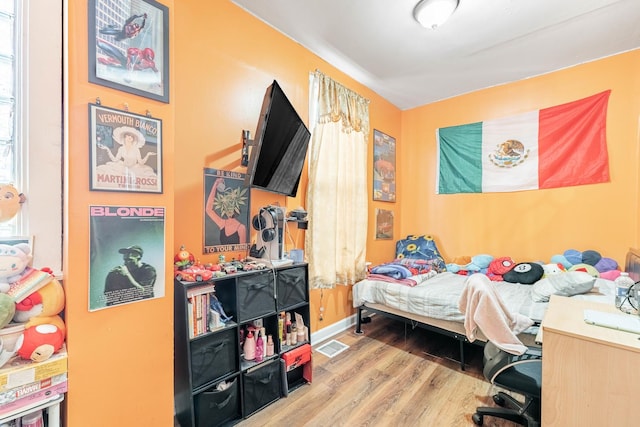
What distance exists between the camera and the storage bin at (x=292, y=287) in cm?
196

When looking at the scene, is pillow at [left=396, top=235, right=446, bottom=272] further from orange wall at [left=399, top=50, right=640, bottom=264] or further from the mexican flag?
the mexican flag

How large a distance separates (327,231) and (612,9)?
112 inches

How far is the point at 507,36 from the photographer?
2.38m

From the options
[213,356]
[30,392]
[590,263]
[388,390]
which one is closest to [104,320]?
[30,392]

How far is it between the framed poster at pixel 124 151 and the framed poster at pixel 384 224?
272cm

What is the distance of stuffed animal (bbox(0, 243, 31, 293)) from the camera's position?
41.9 inches

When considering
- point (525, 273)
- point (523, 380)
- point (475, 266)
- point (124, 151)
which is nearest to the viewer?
point (124, 151)

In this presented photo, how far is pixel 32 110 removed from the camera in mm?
1183

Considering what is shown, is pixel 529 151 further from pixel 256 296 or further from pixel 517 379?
pixel 256 296

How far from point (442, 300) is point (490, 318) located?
89 cm

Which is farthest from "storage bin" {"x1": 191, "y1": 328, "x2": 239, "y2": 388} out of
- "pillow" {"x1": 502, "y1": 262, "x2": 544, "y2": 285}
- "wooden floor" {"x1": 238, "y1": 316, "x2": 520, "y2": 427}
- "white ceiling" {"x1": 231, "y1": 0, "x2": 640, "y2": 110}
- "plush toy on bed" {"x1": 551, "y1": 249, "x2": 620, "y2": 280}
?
"plush toy on bed" {"x1": 551, "y1": 249, "x2": 620, "y2": 280}

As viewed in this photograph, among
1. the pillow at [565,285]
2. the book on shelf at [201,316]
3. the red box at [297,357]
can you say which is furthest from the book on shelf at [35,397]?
the pillow at [565,285]

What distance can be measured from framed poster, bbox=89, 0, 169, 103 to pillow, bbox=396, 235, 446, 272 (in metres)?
3.22

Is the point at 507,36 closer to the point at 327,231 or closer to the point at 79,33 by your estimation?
the point at 327,231
